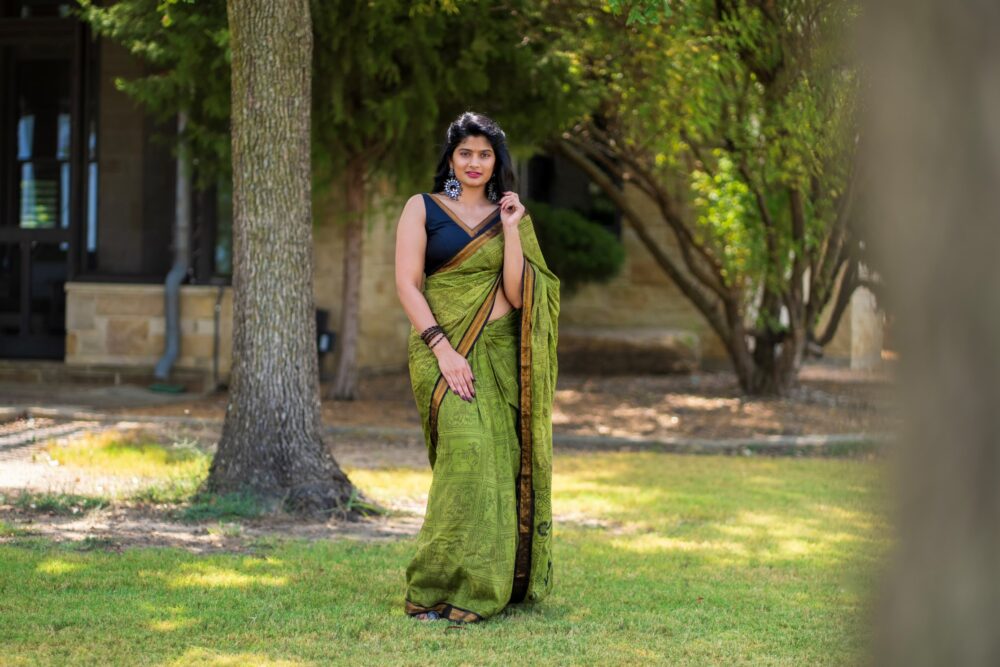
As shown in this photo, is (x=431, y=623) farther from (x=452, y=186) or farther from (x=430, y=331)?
(x=452, y=186)

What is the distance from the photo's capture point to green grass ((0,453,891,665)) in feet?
13.6

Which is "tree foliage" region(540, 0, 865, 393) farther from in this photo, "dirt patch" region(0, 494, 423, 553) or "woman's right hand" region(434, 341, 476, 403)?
"dirt patch" region(0, 494, 423, 553)

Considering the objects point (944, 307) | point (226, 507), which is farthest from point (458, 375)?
point (944, 307)

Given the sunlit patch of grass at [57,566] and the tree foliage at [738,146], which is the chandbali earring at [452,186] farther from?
the sunlit patch of grass at [57,566]

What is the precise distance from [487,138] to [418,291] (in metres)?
0.65

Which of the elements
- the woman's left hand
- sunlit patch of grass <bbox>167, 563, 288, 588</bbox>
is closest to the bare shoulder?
the woman's left hand

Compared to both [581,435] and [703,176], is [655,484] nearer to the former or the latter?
[581,435]

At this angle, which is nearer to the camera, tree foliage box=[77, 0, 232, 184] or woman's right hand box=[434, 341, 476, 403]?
woman's right hand box=[434, 341, 476, 403]

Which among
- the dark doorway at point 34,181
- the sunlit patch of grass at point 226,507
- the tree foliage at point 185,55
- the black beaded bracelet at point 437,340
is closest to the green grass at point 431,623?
the sunlit patch of grass at point 226,507

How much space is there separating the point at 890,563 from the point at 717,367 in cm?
1402

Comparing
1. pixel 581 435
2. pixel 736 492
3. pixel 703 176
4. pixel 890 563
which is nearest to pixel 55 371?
pixel 581 435

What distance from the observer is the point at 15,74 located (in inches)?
495

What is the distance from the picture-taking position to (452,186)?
187 inches

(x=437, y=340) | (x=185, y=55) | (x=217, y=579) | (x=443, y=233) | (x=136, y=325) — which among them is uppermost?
(x=185, y=55)
